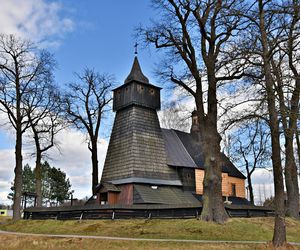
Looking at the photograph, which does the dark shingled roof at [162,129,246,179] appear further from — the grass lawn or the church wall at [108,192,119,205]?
the grass lawn

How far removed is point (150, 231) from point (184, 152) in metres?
15.7

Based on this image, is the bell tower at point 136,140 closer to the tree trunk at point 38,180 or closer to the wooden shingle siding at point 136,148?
the wooden shingle siding at point 136,148

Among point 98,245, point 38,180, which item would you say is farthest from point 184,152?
point 98,245

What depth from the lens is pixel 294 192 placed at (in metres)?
22.8

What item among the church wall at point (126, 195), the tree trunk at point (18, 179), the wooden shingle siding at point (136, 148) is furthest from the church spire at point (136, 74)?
the tree trunk at point (18, 179)

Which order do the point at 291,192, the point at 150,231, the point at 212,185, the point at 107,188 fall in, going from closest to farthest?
the point at 150,231
the point at 212,185
the point at 291,192
the point at 107,188

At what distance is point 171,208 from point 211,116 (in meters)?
5.88

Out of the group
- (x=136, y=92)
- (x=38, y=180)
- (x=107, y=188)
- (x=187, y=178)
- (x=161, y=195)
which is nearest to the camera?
(x=161, y=195)

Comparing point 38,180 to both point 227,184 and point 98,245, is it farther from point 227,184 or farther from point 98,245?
point 98,245

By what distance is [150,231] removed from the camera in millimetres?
16953

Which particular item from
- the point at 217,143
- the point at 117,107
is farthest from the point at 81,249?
the point at 117,107

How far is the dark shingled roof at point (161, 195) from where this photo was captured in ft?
82.7

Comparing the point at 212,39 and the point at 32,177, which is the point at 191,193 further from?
the point at 32,177

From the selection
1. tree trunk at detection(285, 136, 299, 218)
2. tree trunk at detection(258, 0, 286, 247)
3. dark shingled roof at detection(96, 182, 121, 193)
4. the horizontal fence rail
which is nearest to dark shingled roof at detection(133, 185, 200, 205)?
dark shingled roof at detection(96, 182, 121, 193)
